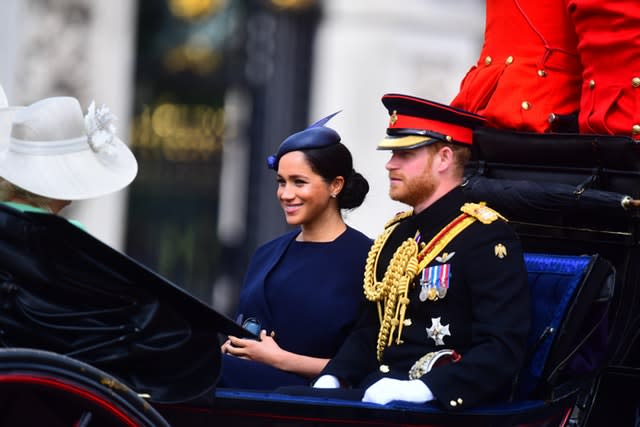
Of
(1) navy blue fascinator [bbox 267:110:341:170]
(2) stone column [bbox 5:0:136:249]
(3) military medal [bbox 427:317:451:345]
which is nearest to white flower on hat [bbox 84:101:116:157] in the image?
(1) navy blue fascinator [bbox 267:110:341:170]

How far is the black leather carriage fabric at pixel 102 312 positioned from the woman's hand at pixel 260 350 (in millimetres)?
740

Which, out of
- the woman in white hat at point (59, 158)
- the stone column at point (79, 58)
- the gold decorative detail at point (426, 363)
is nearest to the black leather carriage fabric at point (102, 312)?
the woman in white hat at point (59, 158)

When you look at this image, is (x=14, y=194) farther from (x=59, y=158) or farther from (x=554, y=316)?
(x=554, y=316)

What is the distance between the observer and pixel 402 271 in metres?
4.18

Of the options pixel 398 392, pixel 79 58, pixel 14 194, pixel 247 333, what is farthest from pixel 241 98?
pixel 247 333

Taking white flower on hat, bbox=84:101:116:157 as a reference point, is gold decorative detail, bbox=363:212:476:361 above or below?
below

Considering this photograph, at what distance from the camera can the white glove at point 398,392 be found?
3775 mm

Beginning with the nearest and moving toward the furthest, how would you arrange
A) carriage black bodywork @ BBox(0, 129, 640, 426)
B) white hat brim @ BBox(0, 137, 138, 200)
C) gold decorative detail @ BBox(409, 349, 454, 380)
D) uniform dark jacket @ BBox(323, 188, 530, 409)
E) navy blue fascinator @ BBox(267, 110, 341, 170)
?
carriage black bodywork @ BBox(0, 129, 640, 426)
white hat brim @ BBox(0, 137, 138, 200)
uniform dark jacket @ BBox(323, 188, 530, 409)
gold decorative detail @ BBox(409, 349, 454, 380)
navy blue fascinator @ BBox(267, 110, 341, 170)

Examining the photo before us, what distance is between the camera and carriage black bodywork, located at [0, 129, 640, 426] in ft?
11.1

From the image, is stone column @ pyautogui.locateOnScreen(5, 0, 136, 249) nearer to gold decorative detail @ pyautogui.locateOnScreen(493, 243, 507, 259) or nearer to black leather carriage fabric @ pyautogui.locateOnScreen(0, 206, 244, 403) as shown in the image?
gold decorative detail @ pyautogui.locateOnScreen(493, 243, 507, 259)

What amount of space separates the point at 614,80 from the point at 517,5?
18.9 inches

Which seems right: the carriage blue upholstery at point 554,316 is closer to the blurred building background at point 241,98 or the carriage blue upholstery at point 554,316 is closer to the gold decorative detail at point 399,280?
the gold decorative detail at point 399,280

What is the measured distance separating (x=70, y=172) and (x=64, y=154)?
0.20 feet

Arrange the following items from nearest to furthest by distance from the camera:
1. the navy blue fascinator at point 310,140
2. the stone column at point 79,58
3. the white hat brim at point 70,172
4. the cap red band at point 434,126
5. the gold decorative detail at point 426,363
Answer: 1. the white hat brim at point 70,172
2. the gold decorative detail at point 426,363
3. the cap red band at point 434,126
4. the navy blue fascinator at point 310,140
5. the stone column at point 79,58
